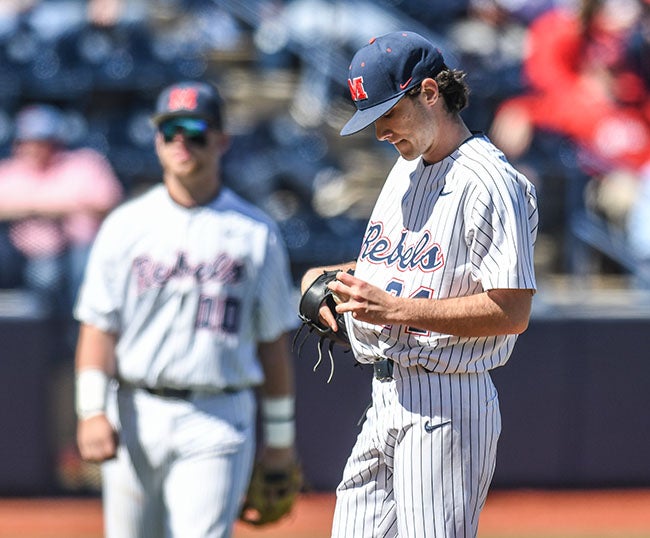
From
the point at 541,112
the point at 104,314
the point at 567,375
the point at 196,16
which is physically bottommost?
the point at 567,375

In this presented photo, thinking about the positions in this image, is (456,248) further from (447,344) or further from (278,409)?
(278,409)

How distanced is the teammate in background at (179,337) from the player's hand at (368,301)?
4.82 ft

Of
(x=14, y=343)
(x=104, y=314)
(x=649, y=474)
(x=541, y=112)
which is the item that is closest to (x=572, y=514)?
(x=649, y=474)

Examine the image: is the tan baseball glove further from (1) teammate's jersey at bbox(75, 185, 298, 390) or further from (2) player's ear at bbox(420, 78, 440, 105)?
(2) player's ear at bbox(420, 78, 440, 105)

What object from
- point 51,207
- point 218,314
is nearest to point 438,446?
point 218,314

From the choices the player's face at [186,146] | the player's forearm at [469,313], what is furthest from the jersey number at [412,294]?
the player's face at [186,146]

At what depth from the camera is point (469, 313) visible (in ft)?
9.48

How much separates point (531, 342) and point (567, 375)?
1.08 ft

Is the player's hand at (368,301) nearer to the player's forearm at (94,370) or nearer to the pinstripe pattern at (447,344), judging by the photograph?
the pinstripe pattern at (447,344)

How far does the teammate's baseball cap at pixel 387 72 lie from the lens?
2939mm

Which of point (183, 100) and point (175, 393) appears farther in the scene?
point (183, 100)

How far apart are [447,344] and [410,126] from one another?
56cm

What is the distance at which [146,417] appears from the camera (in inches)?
167

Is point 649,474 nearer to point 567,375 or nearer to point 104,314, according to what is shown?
point 567,375
